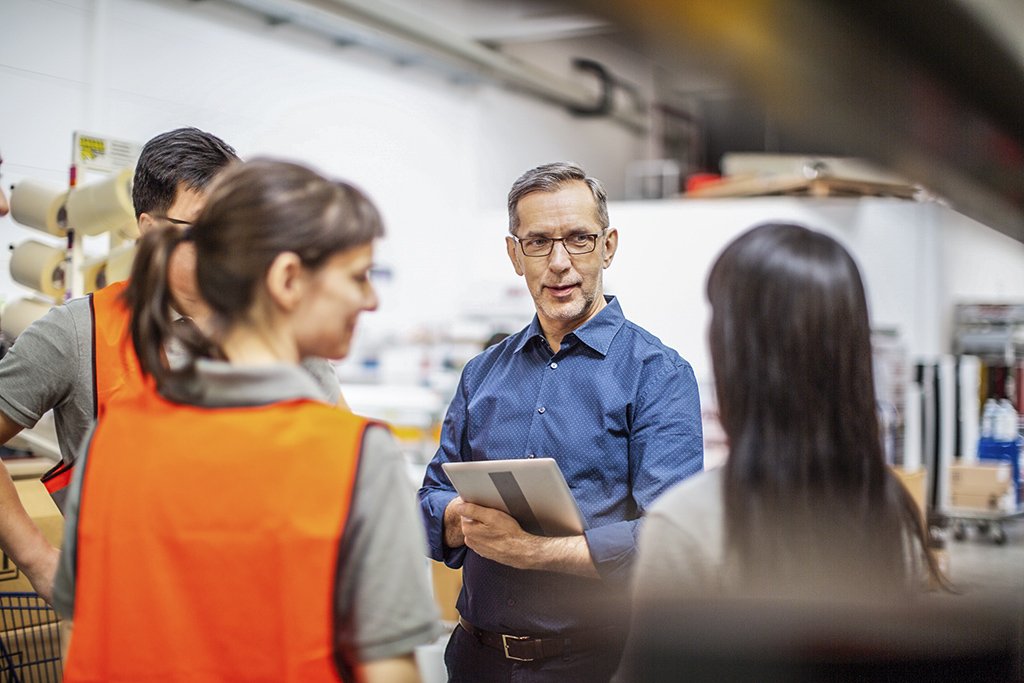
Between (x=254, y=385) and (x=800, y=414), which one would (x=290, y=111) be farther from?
(x=800, y=414)

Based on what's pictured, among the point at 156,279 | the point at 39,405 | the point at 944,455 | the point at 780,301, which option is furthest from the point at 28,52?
the point at 944,455

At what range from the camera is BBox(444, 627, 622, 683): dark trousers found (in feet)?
5.07

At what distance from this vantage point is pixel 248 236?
0.87 meters

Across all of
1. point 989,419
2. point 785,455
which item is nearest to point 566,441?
point 785,455

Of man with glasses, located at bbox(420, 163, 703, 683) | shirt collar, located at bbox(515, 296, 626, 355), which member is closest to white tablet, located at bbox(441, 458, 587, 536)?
man with glasses, located at bbox(420, 163, 703, 683)

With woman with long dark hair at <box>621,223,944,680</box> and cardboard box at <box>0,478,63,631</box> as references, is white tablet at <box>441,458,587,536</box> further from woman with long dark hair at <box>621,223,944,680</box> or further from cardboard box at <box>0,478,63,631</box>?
cardboard box at <box>0,478,63,631</box>

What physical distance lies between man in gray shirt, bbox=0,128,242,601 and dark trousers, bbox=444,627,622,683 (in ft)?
2.48

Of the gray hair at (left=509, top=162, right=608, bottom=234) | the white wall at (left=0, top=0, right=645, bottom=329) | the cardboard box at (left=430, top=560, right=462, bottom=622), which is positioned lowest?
the cardboard box at (left=430, top=560, right=462, bottom=622)

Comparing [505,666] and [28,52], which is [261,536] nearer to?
[505,666]

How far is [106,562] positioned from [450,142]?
4812 mm

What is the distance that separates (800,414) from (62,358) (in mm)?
1234

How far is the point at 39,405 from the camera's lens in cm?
146

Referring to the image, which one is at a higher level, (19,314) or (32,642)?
(19,314)

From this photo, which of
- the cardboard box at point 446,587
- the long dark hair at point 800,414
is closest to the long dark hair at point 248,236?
the long dark hair at point 800,414
